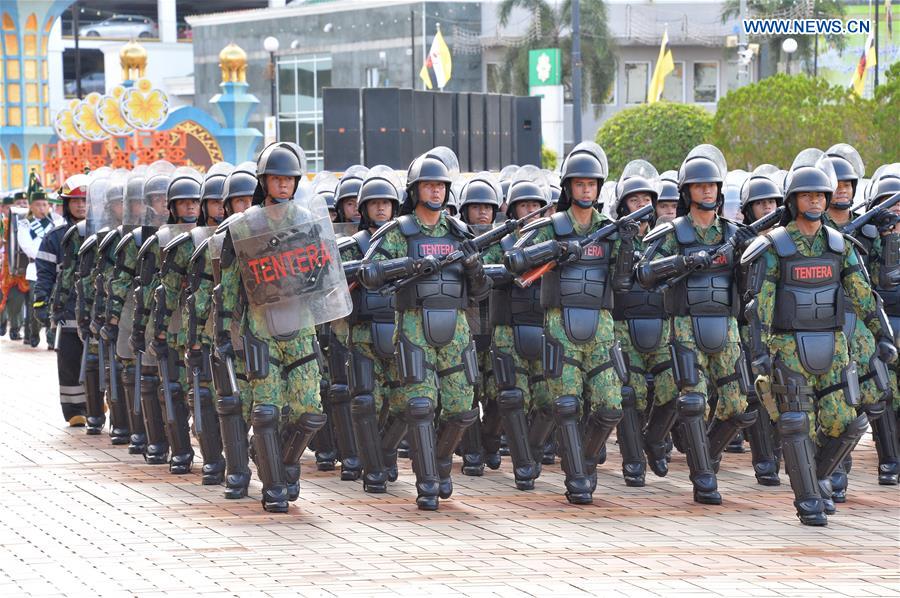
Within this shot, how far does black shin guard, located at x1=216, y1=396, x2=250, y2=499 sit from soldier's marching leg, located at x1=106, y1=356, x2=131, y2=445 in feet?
9.53

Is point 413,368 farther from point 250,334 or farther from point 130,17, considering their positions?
point 130,17

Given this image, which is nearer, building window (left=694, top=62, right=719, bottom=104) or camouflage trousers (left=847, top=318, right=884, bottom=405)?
camouflage trousers (left=847, top=318, right=884, bottom=405)

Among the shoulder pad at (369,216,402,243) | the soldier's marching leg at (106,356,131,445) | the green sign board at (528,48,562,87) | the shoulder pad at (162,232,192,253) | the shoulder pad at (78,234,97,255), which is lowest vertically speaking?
the soldier's marching leg at (106,356,131,445)

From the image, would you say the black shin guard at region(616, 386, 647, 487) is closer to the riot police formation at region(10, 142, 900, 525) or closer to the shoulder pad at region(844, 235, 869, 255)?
the riot police formation at region(10, 142, 900, 525)

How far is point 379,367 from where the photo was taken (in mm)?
11000

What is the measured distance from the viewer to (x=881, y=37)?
61.7 meters

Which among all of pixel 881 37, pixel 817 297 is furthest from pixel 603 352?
pixel 881 37

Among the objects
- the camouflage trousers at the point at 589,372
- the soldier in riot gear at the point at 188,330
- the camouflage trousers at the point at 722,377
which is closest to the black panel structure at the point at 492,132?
the soldier in riot gear at the point at 188,330

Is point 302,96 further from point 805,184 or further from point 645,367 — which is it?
point 805,184

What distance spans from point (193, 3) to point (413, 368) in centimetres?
7493

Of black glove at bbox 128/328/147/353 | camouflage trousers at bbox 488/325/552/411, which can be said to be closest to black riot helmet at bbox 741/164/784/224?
camouflage trousers at bbox 488/325/552/411

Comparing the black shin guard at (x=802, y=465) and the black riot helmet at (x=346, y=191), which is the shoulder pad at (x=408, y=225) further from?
the black shin guard at (x=802, y=465)

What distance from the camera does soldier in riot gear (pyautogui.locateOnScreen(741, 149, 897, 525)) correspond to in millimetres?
9656

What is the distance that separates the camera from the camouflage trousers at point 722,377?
34.6 ft
